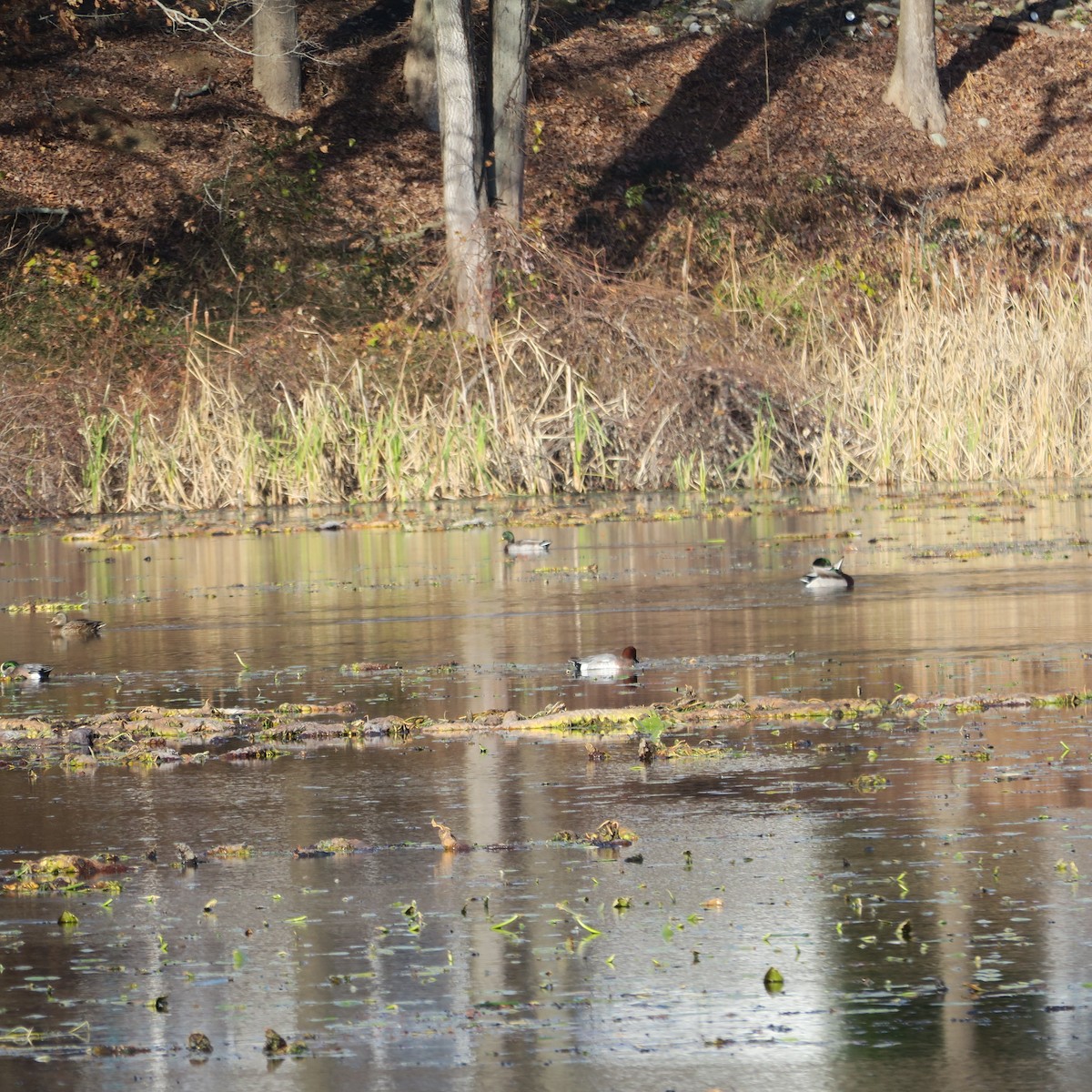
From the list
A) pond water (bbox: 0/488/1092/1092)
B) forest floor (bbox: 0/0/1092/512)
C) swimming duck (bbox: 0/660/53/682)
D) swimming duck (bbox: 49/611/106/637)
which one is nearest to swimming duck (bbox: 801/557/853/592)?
pond water (bbox: 0/488/1092/1092)

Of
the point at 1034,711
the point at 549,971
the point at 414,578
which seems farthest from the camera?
the point at 414,578

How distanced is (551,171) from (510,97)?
6.59 m

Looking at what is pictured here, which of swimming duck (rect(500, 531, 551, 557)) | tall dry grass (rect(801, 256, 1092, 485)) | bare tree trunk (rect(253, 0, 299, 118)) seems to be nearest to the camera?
swimming duck (rect(500, 531, 551, 557))

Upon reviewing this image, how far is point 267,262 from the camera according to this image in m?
32.2

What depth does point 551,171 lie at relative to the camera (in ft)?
121

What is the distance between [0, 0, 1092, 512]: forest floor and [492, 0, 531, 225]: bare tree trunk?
0.76 m

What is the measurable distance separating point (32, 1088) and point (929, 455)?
19257 mm

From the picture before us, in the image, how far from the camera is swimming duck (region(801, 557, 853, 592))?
38.9 feet

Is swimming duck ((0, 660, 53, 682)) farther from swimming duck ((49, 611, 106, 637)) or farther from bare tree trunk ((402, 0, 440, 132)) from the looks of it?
bare tree trunk ((402, 0, 440, 132))

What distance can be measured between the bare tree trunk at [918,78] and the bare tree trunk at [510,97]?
1272 cm

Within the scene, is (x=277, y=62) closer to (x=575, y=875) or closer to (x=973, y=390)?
(x=973, y=390)

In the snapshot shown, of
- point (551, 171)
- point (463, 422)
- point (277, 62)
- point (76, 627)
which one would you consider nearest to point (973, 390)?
point (463, 422)

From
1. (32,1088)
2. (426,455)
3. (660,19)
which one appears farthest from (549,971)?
(660,19)

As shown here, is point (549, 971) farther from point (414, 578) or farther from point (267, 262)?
point (267, 262)
